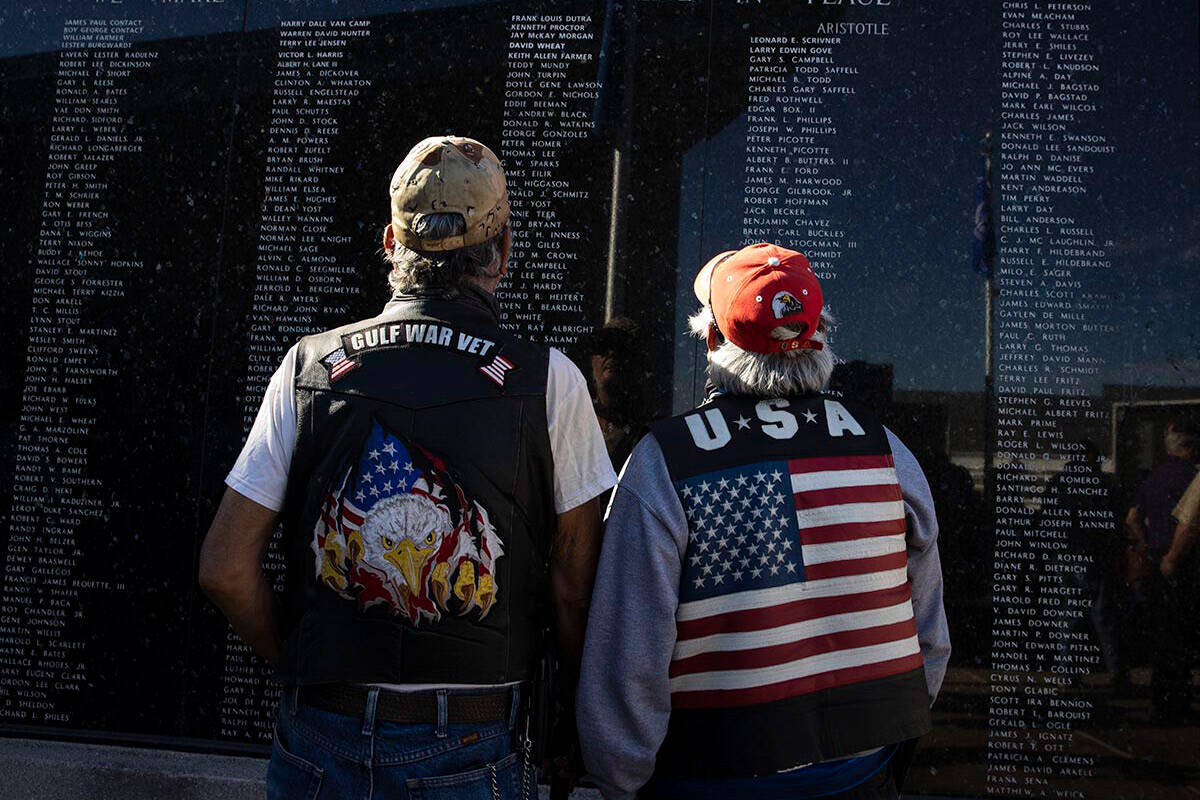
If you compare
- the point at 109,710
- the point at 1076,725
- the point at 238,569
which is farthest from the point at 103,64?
the point at 1076,725

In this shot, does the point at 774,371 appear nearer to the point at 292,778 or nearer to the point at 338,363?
the point at 338,363

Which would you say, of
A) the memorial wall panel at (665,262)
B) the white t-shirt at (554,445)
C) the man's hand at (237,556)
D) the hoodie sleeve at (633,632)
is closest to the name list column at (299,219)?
the memorial wall panel at (665,262)

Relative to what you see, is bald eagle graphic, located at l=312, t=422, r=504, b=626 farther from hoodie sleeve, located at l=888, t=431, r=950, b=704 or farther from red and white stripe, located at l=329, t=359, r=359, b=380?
hoodie sleeve, located at l=888, t=431, r=950, b=704

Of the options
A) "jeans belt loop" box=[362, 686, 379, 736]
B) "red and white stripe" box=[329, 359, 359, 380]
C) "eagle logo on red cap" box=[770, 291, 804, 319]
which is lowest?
"jeans belt loop" box=[362, 686, 379, 736]

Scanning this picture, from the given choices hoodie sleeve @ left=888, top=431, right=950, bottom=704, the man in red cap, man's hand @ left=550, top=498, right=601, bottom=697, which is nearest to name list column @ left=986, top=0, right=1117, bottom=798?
hoodie sleeve @ left=888, top=431, right=950, bottom=704

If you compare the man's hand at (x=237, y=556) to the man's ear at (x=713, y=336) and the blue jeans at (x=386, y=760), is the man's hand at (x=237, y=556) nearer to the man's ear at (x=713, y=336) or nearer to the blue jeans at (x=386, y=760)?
the blue jeans at (x=386, y=760)

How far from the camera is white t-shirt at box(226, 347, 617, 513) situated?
7.09 ft

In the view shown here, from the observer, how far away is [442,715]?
2.07 m

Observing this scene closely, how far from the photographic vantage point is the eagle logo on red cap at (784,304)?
2.31 m

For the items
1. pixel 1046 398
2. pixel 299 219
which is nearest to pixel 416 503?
pixel 299 219

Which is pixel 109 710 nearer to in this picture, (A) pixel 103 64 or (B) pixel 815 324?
(A) pixel 103 64

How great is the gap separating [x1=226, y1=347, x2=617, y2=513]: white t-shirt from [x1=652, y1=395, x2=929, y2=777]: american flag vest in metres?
0.16

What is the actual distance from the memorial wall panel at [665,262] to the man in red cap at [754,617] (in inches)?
76.1

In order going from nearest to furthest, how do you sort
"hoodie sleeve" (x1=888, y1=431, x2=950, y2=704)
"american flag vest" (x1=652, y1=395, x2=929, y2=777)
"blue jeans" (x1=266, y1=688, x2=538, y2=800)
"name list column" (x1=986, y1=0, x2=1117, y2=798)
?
1. "blue jeans" (x1=266, y1=688, x2=538, y2=800)
2. "american flag vest" (x1=652, y1=395, x2=929, y2=777)
3. "hoodie sleeve" (x1=888, y1=431, x2=950, y2=704)
4. "name list column" (x1=986, y1=0, x2=1117, y2=798)
